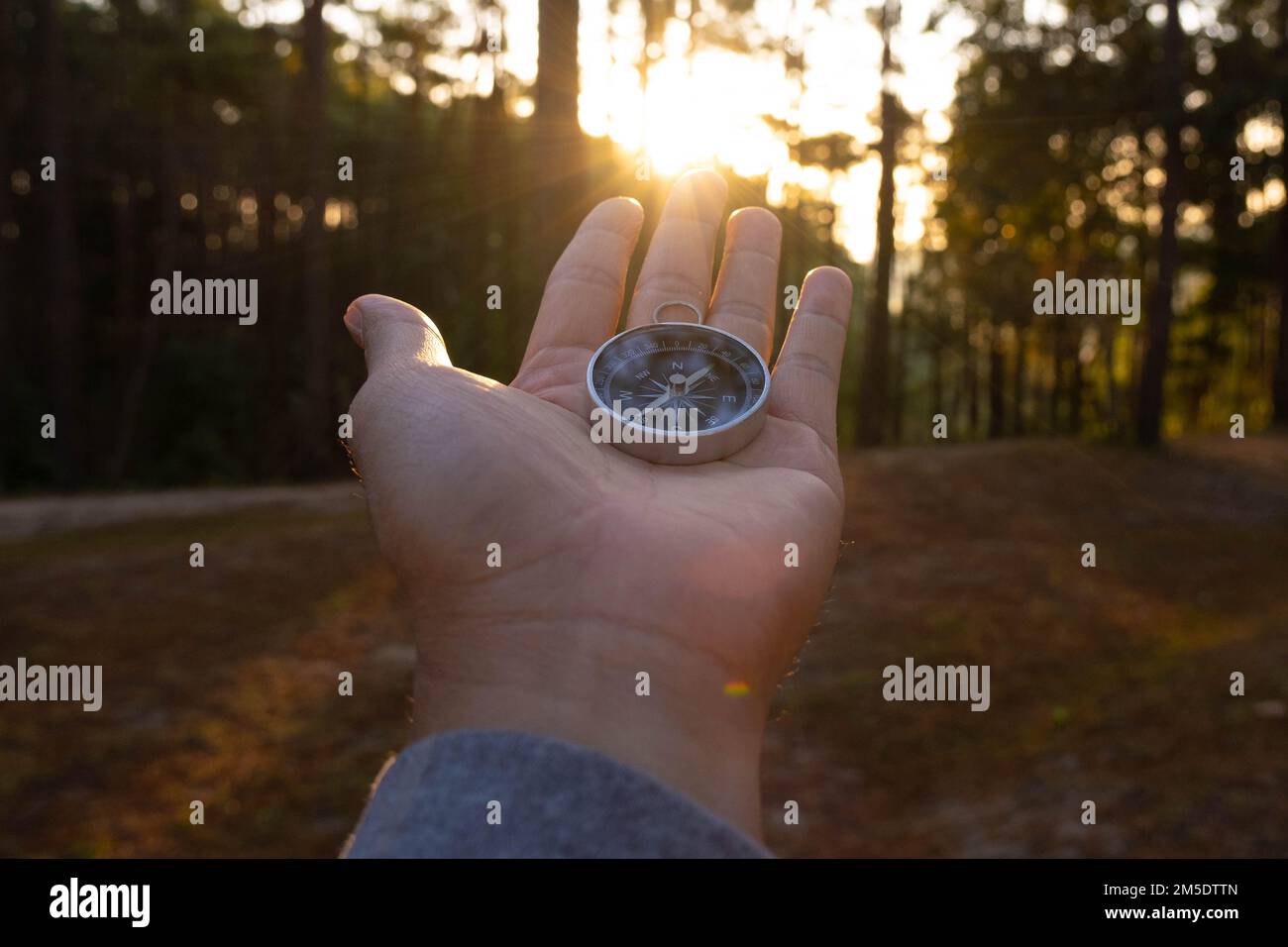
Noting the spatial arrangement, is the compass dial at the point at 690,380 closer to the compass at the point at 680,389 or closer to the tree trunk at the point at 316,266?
the compass at the point at 680,389

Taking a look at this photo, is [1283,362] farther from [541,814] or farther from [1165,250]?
[541,814]

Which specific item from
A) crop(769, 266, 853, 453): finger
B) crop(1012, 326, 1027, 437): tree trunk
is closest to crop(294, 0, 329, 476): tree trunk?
crop(769, 266, 853, 453): finger

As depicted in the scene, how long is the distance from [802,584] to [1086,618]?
25.8ft

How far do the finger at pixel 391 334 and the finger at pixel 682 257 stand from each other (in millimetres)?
1087

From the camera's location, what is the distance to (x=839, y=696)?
8023 mm

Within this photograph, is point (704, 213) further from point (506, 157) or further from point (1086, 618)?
point (506, 157)

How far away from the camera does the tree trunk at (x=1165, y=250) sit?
70.3 ft

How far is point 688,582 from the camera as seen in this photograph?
270 cm

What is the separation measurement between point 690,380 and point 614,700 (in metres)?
A: 1.79

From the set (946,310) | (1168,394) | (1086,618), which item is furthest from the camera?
(1168,394)

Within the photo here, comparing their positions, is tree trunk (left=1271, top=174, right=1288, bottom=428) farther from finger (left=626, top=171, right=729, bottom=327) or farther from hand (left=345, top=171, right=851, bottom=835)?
hand (left=345, top=171, right=851, bottom=835)

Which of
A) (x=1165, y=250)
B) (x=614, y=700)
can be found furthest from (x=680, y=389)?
(x=1165, y=250)

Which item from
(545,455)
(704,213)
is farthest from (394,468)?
(704,213)

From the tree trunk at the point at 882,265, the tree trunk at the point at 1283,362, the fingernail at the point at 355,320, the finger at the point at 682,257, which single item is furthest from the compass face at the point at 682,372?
the tree trunk at the point at 1283,362
